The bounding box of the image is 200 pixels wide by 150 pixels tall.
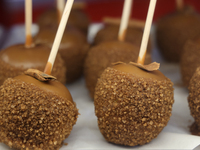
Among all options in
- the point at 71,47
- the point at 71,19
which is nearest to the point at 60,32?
the point at 71,47

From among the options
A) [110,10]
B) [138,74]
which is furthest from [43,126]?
[110,10]

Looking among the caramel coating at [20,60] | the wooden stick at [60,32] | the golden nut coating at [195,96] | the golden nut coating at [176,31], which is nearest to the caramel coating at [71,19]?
the golden nut coating at [176,31]

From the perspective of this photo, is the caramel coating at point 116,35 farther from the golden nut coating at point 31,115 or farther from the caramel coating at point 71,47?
the golden nut coating at point 31,115

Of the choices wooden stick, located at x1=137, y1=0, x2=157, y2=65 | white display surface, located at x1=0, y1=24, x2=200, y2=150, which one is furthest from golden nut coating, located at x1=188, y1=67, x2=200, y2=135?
wooden stick, located at x1=137, y1=0, x2=157, y2=65

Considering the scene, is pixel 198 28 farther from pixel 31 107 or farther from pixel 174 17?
pixel 31 107

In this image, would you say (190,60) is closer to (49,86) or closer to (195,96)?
(195,96)

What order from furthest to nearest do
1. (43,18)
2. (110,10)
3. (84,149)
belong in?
(110,10) → (43,18) → (84,149)
